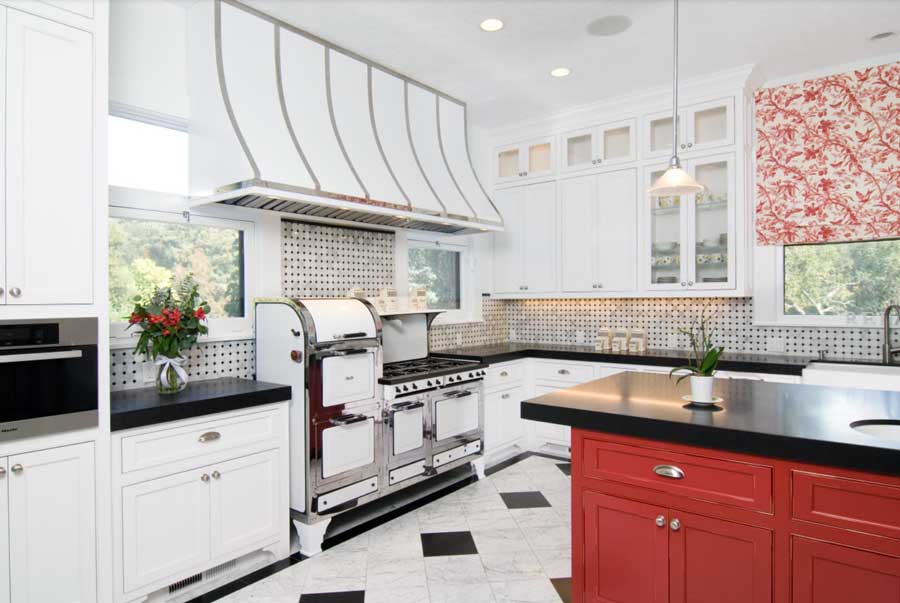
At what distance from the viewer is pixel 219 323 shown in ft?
10.4

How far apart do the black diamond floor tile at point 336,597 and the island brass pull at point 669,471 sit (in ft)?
4.78

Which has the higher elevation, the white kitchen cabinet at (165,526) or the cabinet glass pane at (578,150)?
the cabinet glass pane at (578,150)

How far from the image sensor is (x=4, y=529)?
1.94 m

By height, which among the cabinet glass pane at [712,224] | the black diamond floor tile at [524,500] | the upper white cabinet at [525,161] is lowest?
the black diamond floor tile at [524,500]

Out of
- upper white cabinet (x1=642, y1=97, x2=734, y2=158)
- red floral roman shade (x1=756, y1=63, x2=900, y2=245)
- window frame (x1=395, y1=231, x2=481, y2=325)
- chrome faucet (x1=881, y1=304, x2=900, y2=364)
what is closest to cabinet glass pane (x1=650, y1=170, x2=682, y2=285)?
upper white cabinet (x1=642, y1=97, x2=734, y2=158)

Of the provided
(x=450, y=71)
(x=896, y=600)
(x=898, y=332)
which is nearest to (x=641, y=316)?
(x=898, y=332)

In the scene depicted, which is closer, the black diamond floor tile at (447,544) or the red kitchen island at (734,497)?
the red kitchen island at (734,497)

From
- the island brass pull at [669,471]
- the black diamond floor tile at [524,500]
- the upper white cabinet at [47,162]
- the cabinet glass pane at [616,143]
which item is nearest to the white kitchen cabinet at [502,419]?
the black diamond floor tile at [524,500]

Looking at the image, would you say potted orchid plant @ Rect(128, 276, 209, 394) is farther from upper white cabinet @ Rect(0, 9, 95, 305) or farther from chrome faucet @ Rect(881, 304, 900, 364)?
chrome faucet @ Rect(881, 304, 900, 364)

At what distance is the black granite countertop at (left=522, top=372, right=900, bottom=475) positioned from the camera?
1.58m

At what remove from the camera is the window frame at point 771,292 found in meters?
3.99

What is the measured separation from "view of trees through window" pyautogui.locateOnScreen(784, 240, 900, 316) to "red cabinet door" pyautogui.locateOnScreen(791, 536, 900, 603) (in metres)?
2.81

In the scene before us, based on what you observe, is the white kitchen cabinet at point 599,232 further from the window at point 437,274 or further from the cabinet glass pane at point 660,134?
the window at point 437,274

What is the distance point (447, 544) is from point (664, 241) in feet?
9.05
